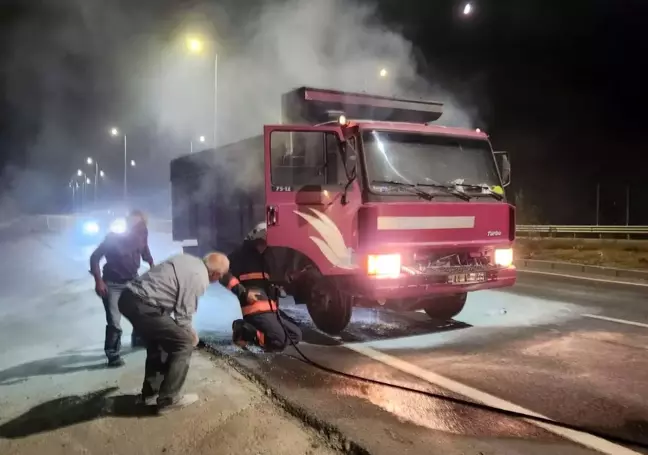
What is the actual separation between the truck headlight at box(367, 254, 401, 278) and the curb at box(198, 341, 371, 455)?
5.17 ft

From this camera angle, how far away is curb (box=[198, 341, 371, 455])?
11.6ft

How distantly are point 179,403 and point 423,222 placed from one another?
10.1 ft

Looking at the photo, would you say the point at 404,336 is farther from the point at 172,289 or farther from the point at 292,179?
the point at 172,289

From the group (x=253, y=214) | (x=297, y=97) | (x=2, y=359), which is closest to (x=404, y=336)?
(x=253, y=214)

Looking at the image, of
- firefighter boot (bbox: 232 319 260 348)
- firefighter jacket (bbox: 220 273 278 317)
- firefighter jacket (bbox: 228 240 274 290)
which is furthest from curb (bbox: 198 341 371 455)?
firefighter jacket (bbox: 228 240 274 290)

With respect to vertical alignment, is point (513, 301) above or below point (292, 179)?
below

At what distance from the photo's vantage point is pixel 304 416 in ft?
13.3

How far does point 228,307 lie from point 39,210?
7350 centimetres

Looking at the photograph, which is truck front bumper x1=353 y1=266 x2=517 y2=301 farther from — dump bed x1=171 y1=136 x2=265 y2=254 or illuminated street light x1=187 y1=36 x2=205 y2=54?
illuminated street light x1=187 y1=36 x2=205 y2=54

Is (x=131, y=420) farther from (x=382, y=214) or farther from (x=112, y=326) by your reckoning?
(x=382, y=214)

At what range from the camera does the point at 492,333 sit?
659 cm

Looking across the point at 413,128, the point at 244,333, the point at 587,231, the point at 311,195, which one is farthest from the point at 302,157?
the point at 587,231

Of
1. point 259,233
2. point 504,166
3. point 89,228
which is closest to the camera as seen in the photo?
point 259,233

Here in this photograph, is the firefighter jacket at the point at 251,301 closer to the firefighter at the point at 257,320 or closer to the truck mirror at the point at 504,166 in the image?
the firefighter at the point at 257,320
